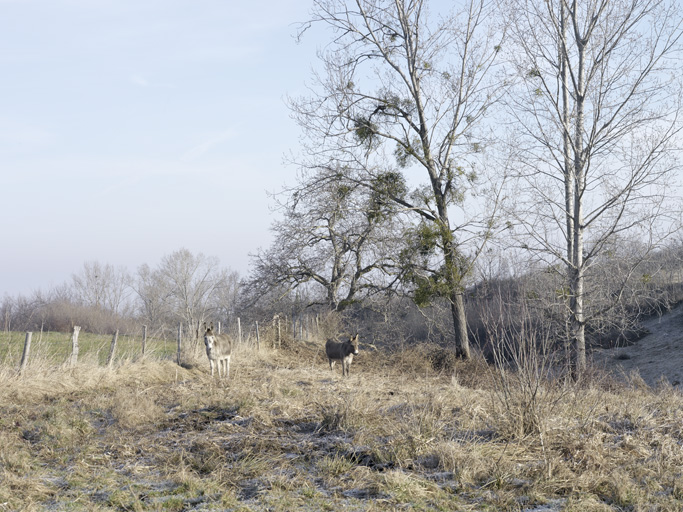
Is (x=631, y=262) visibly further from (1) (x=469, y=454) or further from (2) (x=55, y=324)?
(2) (x=55, y=324)

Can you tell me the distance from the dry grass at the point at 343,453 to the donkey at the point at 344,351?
5838 mm

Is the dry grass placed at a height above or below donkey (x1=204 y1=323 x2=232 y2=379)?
below

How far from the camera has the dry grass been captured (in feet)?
17.9

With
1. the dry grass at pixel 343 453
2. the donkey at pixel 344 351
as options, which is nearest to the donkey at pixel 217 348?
the donkey at pixel 344 351

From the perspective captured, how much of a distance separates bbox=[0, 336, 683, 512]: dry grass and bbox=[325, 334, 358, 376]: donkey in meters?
5.84

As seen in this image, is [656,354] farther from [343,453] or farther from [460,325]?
[343,453]

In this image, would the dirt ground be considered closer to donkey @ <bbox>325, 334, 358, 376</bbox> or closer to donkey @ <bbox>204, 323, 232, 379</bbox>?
donkey @ <bbox>325, 334, 358, 376</bbox>

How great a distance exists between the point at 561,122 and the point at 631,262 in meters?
4.73

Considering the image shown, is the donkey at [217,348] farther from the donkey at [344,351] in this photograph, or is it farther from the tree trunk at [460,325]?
the tree trunk at [460,325]

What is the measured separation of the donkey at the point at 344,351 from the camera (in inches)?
631

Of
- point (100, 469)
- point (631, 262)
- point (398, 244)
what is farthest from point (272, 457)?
point (398, 244)

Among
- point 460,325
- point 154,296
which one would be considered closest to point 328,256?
point 460,325

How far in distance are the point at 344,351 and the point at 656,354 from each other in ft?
62.9

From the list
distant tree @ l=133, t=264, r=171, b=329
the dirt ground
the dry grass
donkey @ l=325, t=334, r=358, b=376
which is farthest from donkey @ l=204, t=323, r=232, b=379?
distant tree @ l=133, t=264, r=171, b=329
